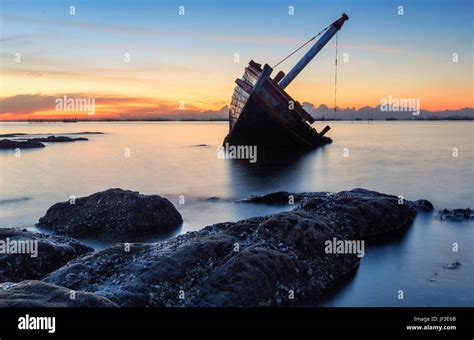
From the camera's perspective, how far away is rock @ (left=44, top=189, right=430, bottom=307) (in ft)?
33.3

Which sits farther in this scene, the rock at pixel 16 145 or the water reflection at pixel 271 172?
the rock at pixel 16 145

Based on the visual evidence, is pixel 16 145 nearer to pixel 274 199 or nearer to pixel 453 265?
pixel 274 199

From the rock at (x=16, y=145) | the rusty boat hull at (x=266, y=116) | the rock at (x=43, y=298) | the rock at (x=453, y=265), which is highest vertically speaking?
the rusty boat hull at (x=266, y=116)

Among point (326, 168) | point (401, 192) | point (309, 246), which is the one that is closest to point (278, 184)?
point (401, 192)

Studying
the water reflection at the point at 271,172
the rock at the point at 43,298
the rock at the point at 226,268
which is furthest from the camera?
the water reflection at the point at 271,172

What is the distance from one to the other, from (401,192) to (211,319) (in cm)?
2715

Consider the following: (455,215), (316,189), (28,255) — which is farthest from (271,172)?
(28,255)

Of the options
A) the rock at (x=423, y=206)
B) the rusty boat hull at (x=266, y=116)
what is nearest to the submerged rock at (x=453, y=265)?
the rock at (x=423, y=206)

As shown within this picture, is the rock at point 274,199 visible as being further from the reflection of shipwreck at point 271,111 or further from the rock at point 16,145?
the rock at point 16,145

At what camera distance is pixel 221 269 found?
431 inches

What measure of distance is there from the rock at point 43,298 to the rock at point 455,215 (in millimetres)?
16982

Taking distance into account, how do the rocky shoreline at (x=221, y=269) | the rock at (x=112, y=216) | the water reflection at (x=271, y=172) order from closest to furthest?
the rocky shoreline at (x=221, y=269) → the rock at (x=112, y=216) → the water reflection at (x=271, y=172)

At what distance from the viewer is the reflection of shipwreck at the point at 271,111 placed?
50.2 m

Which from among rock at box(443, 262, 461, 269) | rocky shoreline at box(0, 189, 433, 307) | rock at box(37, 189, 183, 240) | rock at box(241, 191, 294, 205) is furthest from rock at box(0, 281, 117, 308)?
rock at box(241, 191, 294, 205)
